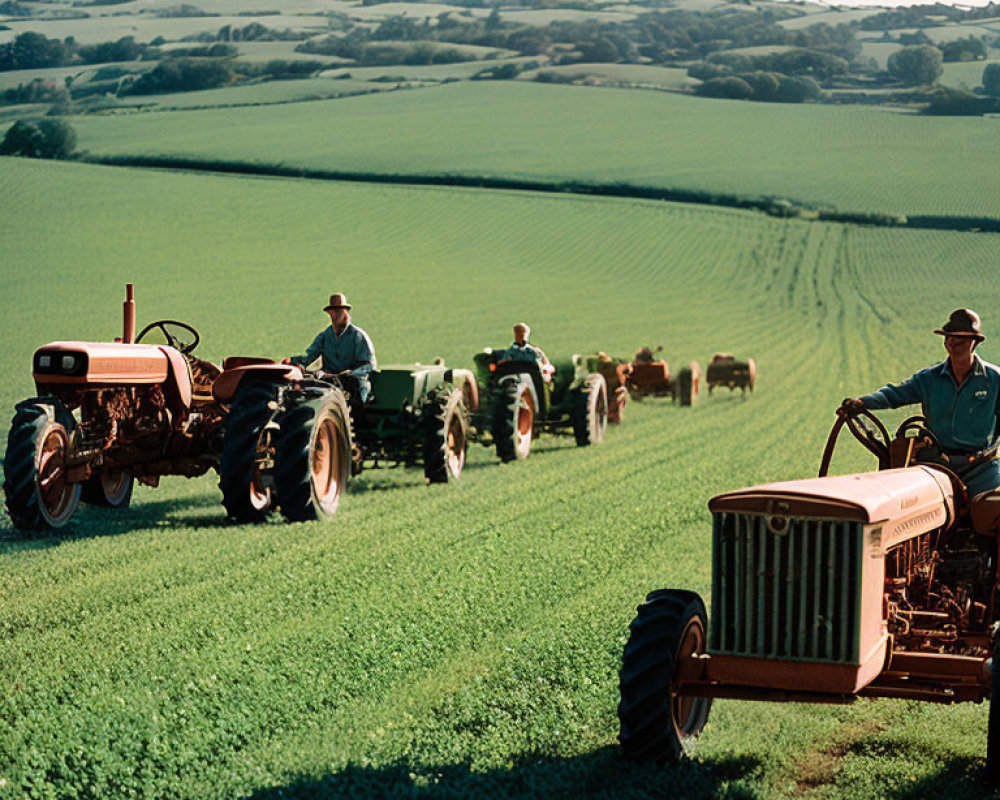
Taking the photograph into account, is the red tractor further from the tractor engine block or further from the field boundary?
the field boundary

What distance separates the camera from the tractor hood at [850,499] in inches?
192

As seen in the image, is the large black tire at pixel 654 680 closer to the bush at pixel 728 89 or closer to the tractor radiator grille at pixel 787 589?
the tractor radiator grille at pixel 787 589

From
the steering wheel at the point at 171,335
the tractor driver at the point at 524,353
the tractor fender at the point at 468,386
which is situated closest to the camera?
the steering wheel at the point at 171,335

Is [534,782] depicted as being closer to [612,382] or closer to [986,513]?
[986,513]

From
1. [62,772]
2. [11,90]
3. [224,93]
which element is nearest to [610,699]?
[62,772]

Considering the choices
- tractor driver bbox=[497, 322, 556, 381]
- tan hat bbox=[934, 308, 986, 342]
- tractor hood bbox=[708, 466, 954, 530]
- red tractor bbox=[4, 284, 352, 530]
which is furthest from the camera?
tractor driver bbox=[497, 322, 556, 381]

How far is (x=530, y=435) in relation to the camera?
15.9 meters

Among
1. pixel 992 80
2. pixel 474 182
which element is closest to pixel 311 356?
pixel 474 182

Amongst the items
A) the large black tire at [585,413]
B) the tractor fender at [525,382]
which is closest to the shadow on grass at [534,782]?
the tractor fender at [525,382]

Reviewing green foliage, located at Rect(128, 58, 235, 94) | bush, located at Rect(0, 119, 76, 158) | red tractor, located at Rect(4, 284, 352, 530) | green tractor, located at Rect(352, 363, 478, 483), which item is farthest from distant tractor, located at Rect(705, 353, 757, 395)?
green foliage, located at Rect(128, 58, 235, 94)

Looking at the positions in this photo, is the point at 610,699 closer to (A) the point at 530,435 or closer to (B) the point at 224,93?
(A) the point at 530,435

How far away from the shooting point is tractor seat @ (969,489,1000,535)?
6.04m

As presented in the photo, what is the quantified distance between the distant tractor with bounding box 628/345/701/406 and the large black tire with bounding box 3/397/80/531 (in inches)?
535

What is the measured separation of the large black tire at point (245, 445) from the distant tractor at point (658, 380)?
12.6 meters
